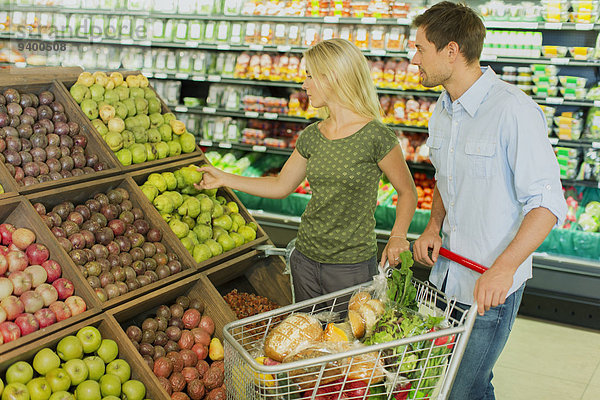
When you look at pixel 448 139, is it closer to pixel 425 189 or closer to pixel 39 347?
pixel 39 347

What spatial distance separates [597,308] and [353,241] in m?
2.56

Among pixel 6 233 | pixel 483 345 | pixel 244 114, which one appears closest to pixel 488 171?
pixel 483 345

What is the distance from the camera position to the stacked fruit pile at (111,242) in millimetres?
2277

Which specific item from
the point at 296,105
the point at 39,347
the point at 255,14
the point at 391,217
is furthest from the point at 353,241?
the point at 255,14

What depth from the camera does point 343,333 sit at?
64.8 inches

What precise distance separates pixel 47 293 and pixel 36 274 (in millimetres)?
83

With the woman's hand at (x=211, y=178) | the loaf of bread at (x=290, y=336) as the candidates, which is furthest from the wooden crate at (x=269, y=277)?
the loaf of bread at (x=290, y=336)

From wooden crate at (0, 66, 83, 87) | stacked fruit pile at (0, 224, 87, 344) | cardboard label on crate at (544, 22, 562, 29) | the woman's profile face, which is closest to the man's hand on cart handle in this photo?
the woman's profile face

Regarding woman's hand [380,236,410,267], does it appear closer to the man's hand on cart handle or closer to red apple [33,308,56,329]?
the man's hand on cart handle

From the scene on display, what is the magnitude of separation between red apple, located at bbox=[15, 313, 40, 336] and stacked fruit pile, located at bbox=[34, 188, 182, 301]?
25 centimetres

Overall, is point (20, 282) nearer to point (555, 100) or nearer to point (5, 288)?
point (5, 288)

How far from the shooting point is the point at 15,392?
1.83m

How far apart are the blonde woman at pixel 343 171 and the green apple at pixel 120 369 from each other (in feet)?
2.73

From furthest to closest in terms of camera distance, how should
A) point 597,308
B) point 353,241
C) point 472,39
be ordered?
point 597,308
point 353,241
point 472,39
